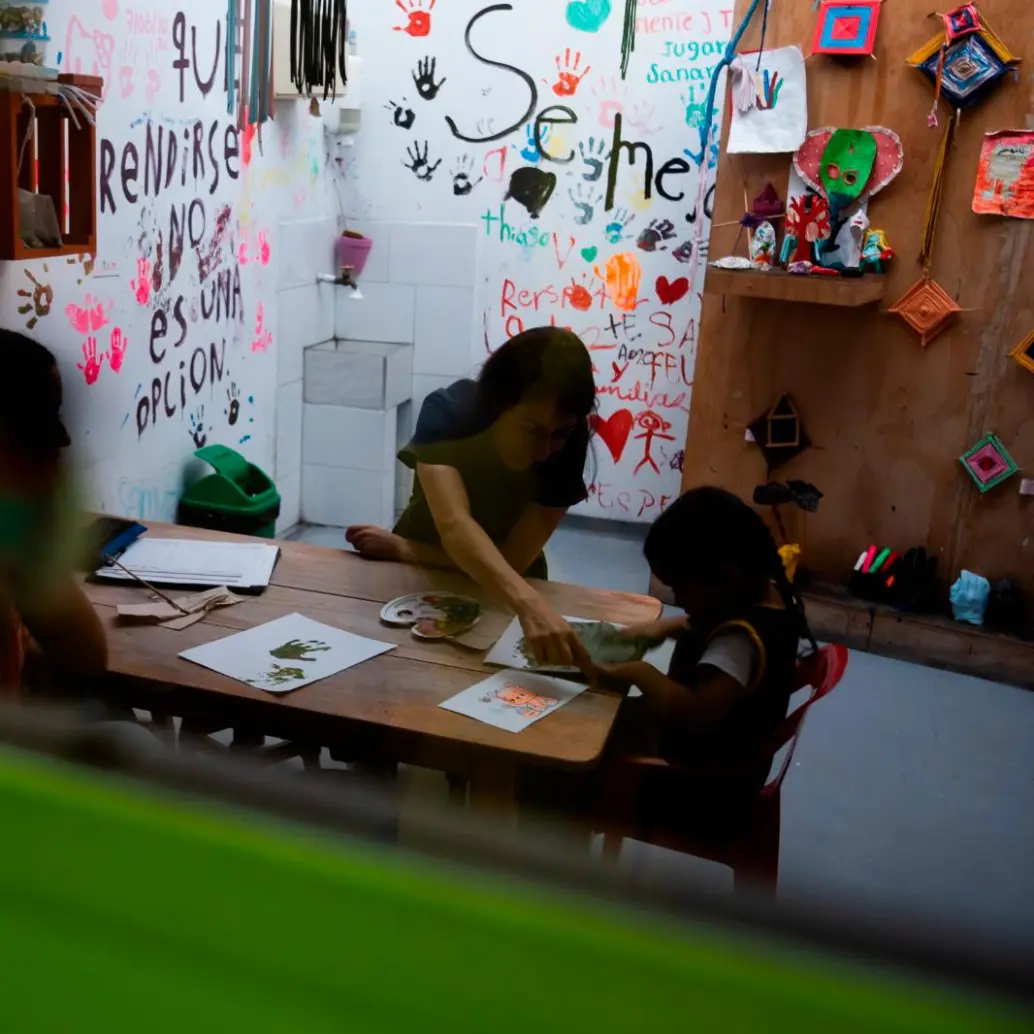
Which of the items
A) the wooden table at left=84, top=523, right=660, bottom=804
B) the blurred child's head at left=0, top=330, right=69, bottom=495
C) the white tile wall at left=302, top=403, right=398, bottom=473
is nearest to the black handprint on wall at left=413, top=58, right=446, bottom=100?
the white tile wall at left=302, top=403, right=398, bottom=473

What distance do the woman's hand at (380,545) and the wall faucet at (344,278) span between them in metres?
0.73

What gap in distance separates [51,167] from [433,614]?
871mm

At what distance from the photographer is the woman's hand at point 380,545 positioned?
138 cm

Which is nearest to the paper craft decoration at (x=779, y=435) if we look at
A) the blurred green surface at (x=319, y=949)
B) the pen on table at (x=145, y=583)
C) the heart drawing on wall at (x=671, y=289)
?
the heart drawing on wall at (x=671, y=289)

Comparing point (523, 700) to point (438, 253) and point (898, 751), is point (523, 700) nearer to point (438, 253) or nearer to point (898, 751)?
point (898, 751)

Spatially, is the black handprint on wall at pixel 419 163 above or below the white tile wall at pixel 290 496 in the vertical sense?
above

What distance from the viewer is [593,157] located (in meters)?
2.07

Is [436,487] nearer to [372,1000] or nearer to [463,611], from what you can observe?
[463,611]

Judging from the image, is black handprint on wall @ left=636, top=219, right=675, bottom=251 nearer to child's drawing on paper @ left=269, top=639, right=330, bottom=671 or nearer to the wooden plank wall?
the wooden plank wall

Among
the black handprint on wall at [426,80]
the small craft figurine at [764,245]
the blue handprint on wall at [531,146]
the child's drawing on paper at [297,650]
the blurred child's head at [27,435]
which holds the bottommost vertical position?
the child's drawing on paper at [297,650]

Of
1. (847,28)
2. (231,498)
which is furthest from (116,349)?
(847,28)

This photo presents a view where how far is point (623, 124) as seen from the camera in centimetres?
217

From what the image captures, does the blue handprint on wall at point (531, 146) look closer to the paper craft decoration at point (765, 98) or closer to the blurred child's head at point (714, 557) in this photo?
the paper craft decoration at point (765, 98)

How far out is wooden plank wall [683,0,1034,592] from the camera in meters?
1.43
